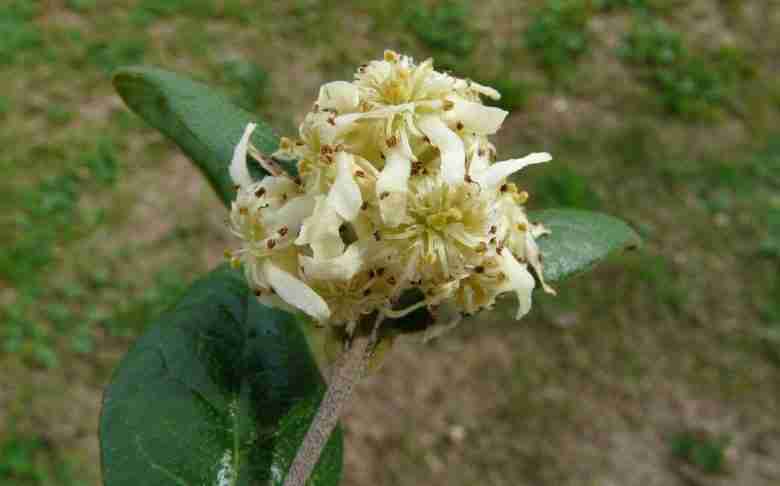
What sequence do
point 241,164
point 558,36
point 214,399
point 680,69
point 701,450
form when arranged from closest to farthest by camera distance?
point 241,164 → point 214,399 → point 701,450 → point 680,69 → point 558,36

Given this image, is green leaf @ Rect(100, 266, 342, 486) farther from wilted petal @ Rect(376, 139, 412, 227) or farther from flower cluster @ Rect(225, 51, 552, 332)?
wilted petal @ Rect(376, 139, 412, 227)

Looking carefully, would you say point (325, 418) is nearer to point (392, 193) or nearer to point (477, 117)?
point (392, 193)

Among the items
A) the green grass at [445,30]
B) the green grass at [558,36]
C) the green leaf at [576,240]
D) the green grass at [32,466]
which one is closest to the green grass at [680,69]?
the green grass at [558,36]

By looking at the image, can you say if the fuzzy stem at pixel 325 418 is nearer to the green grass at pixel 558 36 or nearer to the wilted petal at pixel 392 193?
the wilted petal at pixel 392 193

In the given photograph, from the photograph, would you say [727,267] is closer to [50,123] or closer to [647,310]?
[647,310]

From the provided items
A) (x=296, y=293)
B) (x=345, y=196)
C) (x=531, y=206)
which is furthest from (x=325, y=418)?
(x=531, y=206)

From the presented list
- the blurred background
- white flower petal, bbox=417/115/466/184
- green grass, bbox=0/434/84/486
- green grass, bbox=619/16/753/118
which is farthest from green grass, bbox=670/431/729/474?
white flower petal, bbox=417/115/466/184

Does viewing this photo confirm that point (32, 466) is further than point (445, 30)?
No
